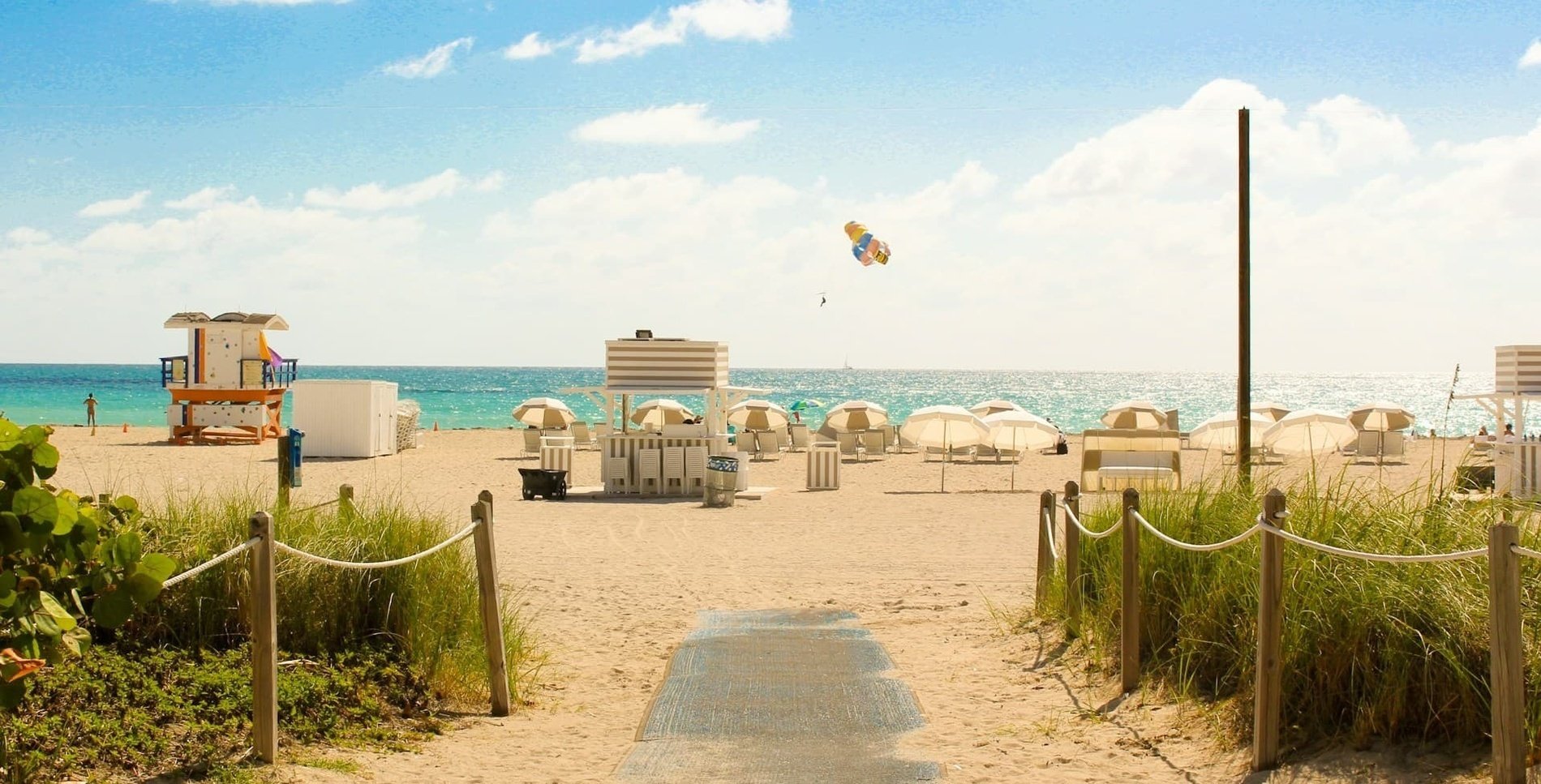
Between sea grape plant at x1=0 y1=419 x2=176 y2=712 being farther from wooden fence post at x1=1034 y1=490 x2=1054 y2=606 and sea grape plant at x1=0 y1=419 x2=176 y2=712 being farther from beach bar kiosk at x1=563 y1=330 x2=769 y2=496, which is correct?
beach bar kiosk at x1=563 y1=330 x2=769 y2=496

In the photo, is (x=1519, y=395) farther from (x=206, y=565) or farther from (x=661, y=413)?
(x=661, y=413)

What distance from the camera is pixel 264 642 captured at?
4.95 meters

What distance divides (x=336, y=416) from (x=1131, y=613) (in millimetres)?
23639

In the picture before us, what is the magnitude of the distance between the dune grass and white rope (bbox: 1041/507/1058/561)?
169 centimetres

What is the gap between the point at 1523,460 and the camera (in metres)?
19.0

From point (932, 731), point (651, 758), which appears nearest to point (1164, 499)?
point (932, 731)

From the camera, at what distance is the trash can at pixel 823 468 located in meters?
21.9

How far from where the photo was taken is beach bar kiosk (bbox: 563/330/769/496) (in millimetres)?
20406

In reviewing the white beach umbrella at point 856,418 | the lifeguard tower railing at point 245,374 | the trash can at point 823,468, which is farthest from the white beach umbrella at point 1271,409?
the lifeguard tower railing at point 245,374

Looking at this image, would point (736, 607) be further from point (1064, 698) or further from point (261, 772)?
point (261, 772)

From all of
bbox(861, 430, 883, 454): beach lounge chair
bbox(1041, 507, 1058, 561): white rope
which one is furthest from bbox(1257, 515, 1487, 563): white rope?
bbox(861, 430, 883, 454): beach lounge chair

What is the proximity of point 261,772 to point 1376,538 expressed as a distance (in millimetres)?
4789

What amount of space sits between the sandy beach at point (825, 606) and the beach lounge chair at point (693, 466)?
3.27 ft

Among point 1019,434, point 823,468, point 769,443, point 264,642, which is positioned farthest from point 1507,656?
point 769,443
